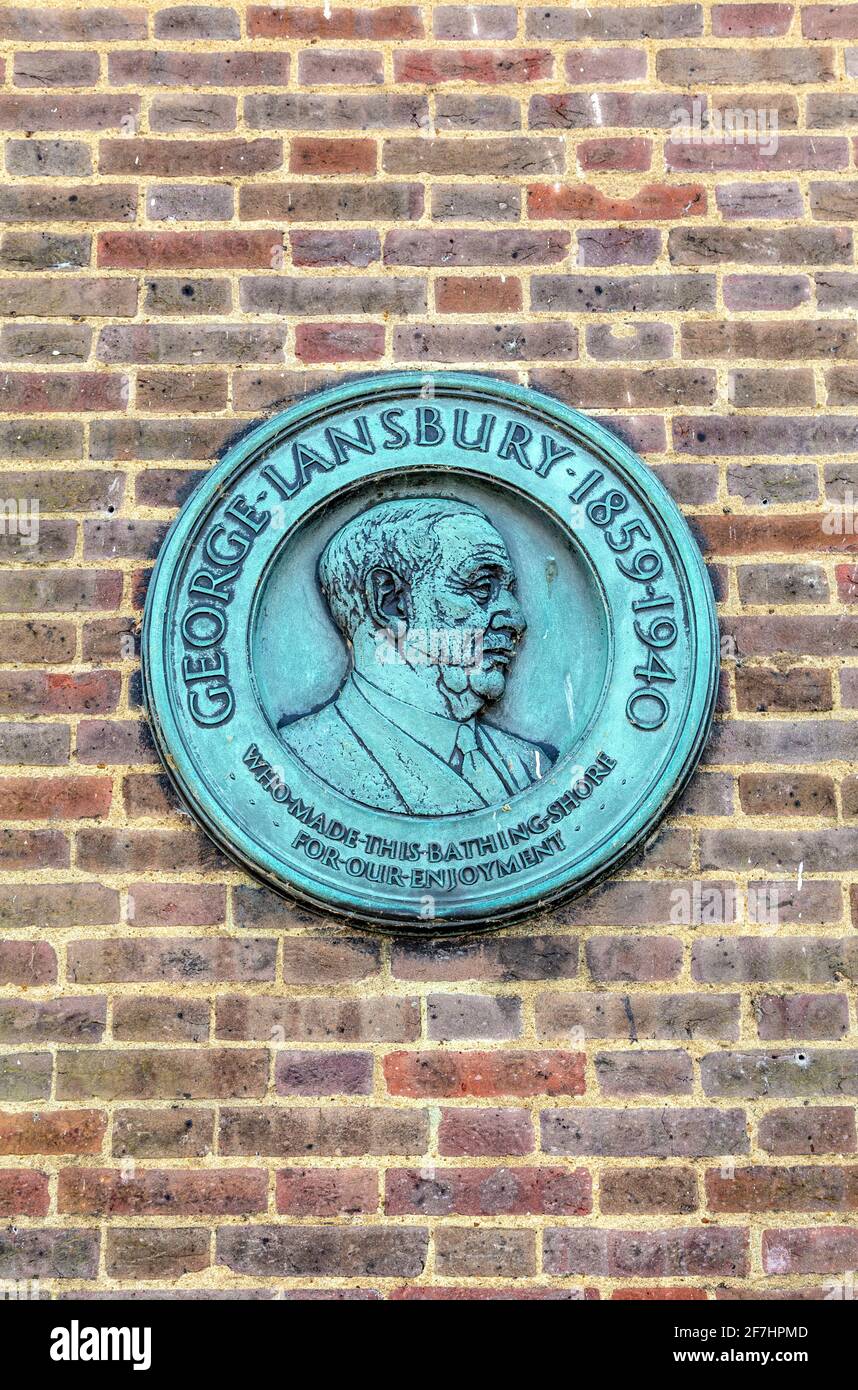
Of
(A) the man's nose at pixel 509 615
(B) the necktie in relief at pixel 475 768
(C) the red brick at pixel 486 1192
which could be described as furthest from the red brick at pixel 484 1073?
(A) the man's nose at pixel 509 615

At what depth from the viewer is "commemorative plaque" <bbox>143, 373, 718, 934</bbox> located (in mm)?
3102

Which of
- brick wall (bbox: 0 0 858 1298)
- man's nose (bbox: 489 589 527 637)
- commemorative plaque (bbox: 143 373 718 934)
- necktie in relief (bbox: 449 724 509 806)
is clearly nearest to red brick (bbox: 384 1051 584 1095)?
brick wall (bbox: 0 0 858 1298)

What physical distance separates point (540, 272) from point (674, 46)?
593 millimetres

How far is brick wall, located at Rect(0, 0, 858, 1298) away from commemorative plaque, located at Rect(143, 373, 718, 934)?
0.09 metres

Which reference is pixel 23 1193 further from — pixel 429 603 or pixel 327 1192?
pixel 429 603

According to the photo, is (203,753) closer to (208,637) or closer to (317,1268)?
(208,637)

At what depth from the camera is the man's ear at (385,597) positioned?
327 cm

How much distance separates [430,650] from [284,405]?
58cm

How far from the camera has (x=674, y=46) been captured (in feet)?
11.5

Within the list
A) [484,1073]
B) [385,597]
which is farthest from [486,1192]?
[385,597]

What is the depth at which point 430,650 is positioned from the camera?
129 inches

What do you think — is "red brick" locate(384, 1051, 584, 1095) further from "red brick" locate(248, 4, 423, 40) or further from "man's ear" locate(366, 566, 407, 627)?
"red brick" locate(248, 4, 423, 40)

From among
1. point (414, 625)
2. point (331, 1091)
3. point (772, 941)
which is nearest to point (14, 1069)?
point (331, 1091)
